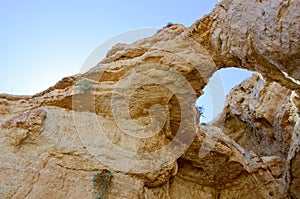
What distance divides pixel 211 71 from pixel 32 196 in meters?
5.21

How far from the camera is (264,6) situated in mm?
5168

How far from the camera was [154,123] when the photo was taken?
7.71 m

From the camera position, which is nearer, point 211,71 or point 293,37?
point 293,37

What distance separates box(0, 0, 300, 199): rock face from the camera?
5672mm

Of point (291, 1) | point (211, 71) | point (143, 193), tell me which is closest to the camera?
point (291, 1)

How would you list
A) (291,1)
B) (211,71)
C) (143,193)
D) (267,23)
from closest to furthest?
1. (291,1)
2. (267,23)
3. (143,193)
4. (211,71)

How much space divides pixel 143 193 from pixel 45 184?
6.80ft

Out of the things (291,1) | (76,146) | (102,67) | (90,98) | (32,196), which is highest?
(291,1)

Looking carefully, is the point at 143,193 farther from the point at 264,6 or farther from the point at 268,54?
the point at 264,6

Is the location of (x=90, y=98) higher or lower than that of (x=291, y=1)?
lower

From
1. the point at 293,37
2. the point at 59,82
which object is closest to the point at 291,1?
the point at 293,37

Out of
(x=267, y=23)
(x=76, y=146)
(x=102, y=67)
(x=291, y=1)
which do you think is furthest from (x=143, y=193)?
(x=291, y=1)

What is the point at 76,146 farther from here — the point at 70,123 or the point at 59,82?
the point at 59,82

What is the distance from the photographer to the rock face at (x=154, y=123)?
18.6ft
